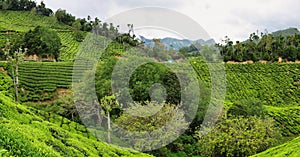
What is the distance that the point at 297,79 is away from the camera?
216ft

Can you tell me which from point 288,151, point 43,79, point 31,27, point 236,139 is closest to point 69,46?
point 31,27

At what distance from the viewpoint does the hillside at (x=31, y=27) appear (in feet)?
229

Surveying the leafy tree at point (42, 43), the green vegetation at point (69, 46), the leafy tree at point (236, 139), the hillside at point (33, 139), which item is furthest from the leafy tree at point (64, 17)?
the hillside at point (33, 139)

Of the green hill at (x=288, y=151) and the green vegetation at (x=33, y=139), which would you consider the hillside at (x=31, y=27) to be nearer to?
the green vegetation at (x=33, y=139)

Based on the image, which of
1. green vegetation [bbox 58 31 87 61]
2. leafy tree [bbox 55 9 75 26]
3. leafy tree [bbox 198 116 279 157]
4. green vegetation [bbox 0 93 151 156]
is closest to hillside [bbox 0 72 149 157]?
green vegetation [bbox 0 93 151 156]

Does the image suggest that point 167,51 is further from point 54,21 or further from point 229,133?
point 229,133

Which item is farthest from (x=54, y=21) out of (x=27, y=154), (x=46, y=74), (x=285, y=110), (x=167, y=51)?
(x=27, y=154)

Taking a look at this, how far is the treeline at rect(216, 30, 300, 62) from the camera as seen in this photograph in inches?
3007

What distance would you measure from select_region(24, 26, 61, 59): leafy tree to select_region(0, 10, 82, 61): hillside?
9.06 feet

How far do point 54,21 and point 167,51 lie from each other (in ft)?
132

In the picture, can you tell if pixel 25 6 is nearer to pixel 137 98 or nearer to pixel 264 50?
pixel 264 50

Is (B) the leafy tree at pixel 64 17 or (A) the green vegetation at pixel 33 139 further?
(B) the leafy tree at pixel 64 17

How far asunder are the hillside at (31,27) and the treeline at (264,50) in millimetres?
36252

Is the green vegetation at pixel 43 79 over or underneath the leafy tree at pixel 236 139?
over
